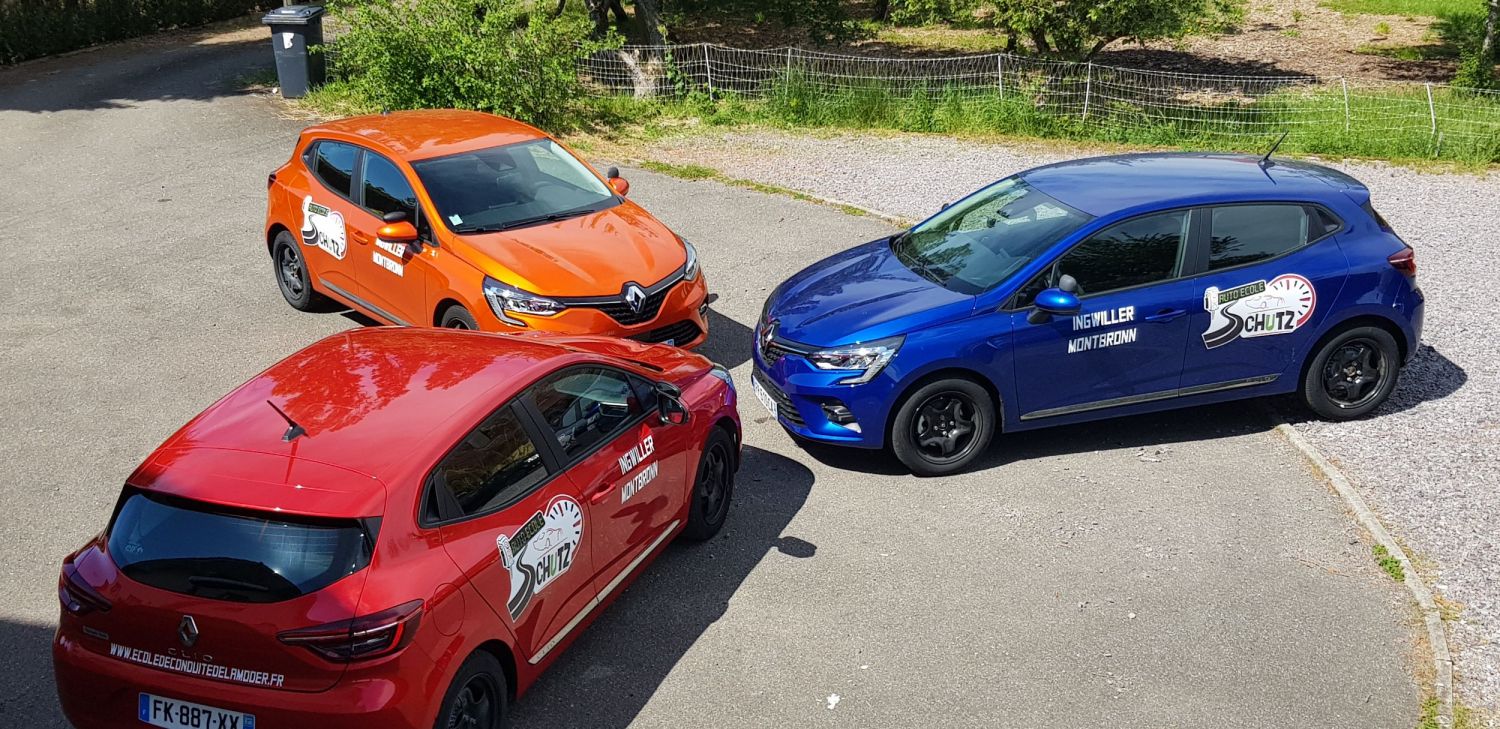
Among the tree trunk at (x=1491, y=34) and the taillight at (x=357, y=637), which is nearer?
the taillight at (x=357, y=637)

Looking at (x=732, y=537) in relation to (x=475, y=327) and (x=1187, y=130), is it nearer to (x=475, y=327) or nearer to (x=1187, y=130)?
(x=475, y=327)

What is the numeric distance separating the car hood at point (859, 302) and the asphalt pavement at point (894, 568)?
35.3 inches

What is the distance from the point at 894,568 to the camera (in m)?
7.05

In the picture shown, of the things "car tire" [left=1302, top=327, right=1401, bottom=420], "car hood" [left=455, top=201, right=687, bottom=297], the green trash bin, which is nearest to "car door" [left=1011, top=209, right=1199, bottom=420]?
"car tire" [left=1302, top=327, right=1401, bottom=420]

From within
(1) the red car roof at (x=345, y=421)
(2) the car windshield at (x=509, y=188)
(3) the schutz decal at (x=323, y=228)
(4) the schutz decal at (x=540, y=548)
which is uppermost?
(2) the car windshield at (x=509, y=188)

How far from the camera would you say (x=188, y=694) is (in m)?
4.63

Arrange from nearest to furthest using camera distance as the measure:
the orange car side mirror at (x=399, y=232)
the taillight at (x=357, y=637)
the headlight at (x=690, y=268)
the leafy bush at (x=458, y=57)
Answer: the taillight at (x=357, y=637), the orange car side mirror at (x=399, y=232), the headlight at (x=690, y=268), the leafy bush at (x=458, y=57)

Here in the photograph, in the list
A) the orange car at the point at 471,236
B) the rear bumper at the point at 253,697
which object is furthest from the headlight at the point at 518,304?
the rear bumper at the point at 253,697

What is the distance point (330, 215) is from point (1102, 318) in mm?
6175

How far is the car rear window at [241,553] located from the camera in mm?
4629

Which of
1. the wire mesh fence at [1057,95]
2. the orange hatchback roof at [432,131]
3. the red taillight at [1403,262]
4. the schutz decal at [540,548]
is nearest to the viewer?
the schutz decal at [540,548]

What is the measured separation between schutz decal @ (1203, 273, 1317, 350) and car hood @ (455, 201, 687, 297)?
378cm

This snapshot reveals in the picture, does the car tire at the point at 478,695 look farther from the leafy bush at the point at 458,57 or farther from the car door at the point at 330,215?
the leafy bush at the point at 458,57

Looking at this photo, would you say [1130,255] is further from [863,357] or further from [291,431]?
[291,431]
